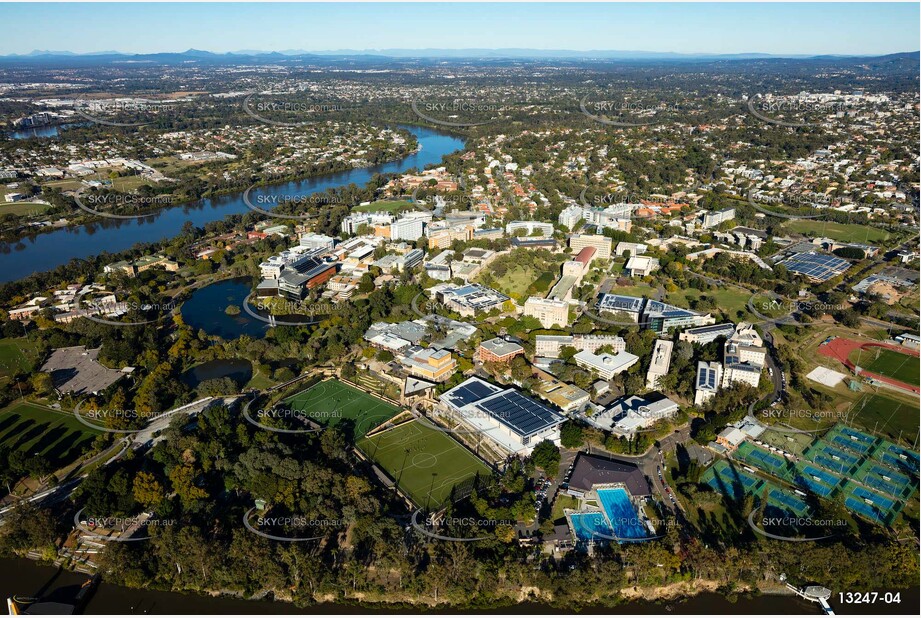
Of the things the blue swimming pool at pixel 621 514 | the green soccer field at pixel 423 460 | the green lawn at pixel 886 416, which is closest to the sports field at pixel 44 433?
the green soccer field at pixel 423 460

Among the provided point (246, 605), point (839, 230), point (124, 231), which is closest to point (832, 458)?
point (246, 605)

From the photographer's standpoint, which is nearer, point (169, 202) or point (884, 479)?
point (884, 479)

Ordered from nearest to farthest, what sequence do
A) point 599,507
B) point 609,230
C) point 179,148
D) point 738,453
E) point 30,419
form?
point 599,507 → point 738,453 → point 30,419 → point 609,230 → point 179,148

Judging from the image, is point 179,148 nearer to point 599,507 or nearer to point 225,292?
point 225,292

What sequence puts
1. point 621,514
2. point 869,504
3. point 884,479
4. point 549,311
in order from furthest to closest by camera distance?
point 549,311 → point 884,479 → point 869,504 → point 621,514

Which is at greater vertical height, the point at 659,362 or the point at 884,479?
the point at 659,362

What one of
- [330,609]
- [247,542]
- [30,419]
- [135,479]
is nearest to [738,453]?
[330,609]

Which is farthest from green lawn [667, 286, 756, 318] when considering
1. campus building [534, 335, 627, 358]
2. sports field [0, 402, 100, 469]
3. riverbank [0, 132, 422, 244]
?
riverbank [0, 132, 422, 244]

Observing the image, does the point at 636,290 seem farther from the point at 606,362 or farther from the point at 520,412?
the point at 520,412
